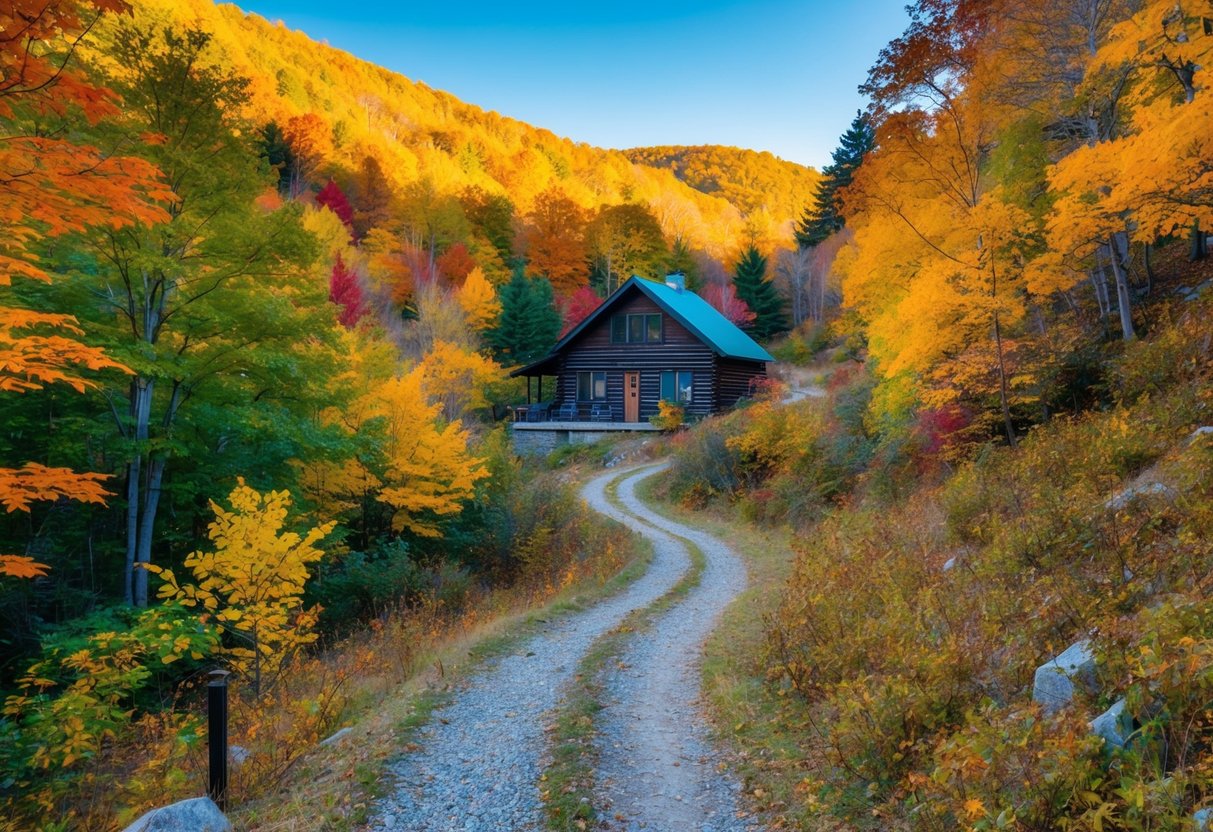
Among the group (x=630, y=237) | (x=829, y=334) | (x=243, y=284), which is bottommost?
(x=243, y=284)

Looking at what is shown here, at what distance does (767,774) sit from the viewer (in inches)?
216

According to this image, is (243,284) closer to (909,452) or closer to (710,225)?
(909,452)

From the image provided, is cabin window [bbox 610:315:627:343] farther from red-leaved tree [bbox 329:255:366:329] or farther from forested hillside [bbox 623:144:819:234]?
forested hillside [bbox 623:144:819:234]

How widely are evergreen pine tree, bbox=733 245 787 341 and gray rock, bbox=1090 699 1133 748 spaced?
4704cm

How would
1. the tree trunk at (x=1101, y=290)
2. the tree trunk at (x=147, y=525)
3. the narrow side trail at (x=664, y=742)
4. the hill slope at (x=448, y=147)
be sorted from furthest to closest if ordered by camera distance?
the hill slope at (x=448, y=147)
the tree trunk at (x=1101, y=290)
the tree trunk at (x=147, y=525)
the narrow side trail at (x=664, y=742)

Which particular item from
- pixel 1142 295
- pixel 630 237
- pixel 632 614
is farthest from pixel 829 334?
pixel 632 614

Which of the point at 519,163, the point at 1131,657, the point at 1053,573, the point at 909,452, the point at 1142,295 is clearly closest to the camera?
the point at 1131,657

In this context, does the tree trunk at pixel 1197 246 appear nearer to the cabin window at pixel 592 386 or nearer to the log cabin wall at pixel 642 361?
the log cabin wall at pixel 642 361

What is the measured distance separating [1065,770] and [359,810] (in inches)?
185

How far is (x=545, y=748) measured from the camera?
243 inches

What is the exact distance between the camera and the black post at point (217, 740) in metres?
5.44

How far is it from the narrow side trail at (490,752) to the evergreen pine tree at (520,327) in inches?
1244

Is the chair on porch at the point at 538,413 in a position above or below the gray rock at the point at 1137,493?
above

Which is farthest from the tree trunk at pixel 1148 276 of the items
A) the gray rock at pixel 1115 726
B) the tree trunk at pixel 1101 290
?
the gray rock at pixel 1115 726
